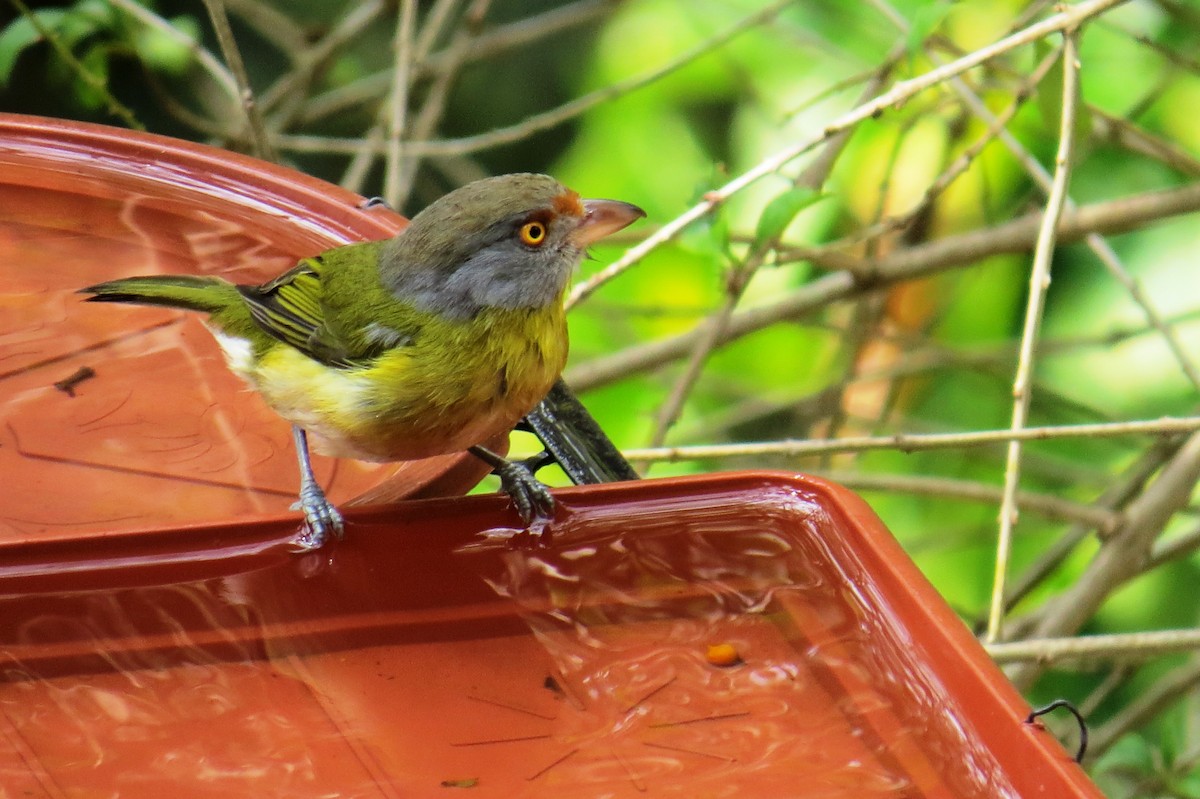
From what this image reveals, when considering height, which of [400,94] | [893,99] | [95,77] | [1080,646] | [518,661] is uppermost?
[95,77]

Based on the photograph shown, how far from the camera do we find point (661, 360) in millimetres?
4234

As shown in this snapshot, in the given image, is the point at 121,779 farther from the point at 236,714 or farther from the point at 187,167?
the point at 187,167

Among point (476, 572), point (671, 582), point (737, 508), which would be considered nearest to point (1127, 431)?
point (737, 508)

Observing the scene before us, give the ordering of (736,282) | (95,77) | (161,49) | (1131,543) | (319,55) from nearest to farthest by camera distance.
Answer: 1. (736,282)
2. (1131,543)
3. (95,77)
4. (319,55)
5. (161,49)

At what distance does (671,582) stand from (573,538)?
17 cm

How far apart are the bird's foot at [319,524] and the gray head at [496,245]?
62 centimetres

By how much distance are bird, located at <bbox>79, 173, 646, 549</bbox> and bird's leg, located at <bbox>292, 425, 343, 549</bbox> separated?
0.07 meters

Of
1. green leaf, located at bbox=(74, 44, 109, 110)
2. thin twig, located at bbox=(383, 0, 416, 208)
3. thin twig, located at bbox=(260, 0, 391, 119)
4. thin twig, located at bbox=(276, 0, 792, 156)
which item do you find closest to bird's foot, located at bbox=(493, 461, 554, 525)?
thin twig, located at bbox=(383, 0, 416, 208)

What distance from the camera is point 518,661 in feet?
6.00

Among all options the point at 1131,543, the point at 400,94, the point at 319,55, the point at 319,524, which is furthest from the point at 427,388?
the point at 319,55

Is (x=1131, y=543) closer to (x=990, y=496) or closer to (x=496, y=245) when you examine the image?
(x=990, y=496)

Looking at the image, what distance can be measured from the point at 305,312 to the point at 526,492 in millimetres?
824

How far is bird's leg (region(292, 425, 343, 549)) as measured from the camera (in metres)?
1.97

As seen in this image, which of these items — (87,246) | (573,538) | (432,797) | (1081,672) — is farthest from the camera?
(1081,672)
